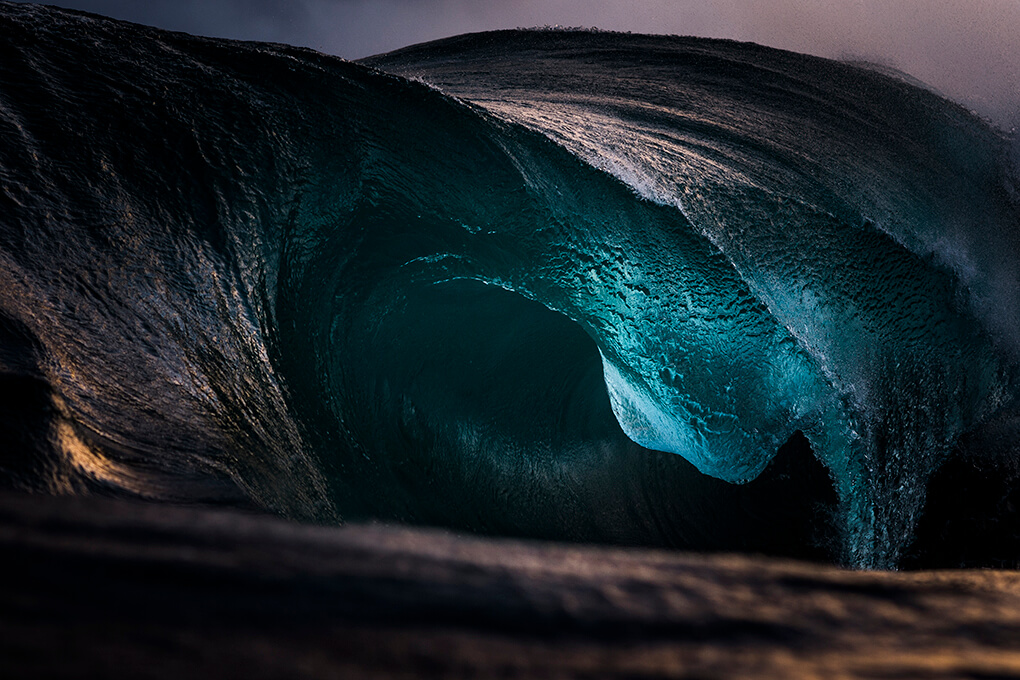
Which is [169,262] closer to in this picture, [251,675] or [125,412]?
[125,412]

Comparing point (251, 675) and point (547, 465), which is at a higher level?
point (251, 675)

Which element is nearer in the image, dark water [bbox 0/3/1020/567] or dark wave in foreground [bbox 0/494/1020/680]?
dark wave in foreground [bbox 0/494/1020/680]

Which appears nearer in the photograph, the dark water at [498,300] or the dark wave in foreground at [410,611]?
the dark wave in foreground at [410,611]

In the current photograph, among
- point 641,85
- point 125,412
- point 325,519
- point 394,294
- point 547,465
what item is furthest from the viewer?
point 641,85

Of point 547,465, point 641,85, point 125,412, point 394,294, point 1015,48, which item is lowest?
point 547,465

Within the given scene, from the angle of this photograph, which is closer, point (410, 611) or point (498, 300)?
point (410, 611)

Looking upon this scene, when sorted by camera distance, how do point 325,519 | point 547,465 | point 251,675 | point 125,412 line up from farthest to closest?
point 547,465
point 325,519
point 125,412
point 251,675

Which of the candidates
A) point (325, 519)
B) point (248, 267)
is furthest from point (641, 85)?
point (325, 519)

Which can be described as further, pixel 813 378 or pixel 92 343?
pixel 813 378
